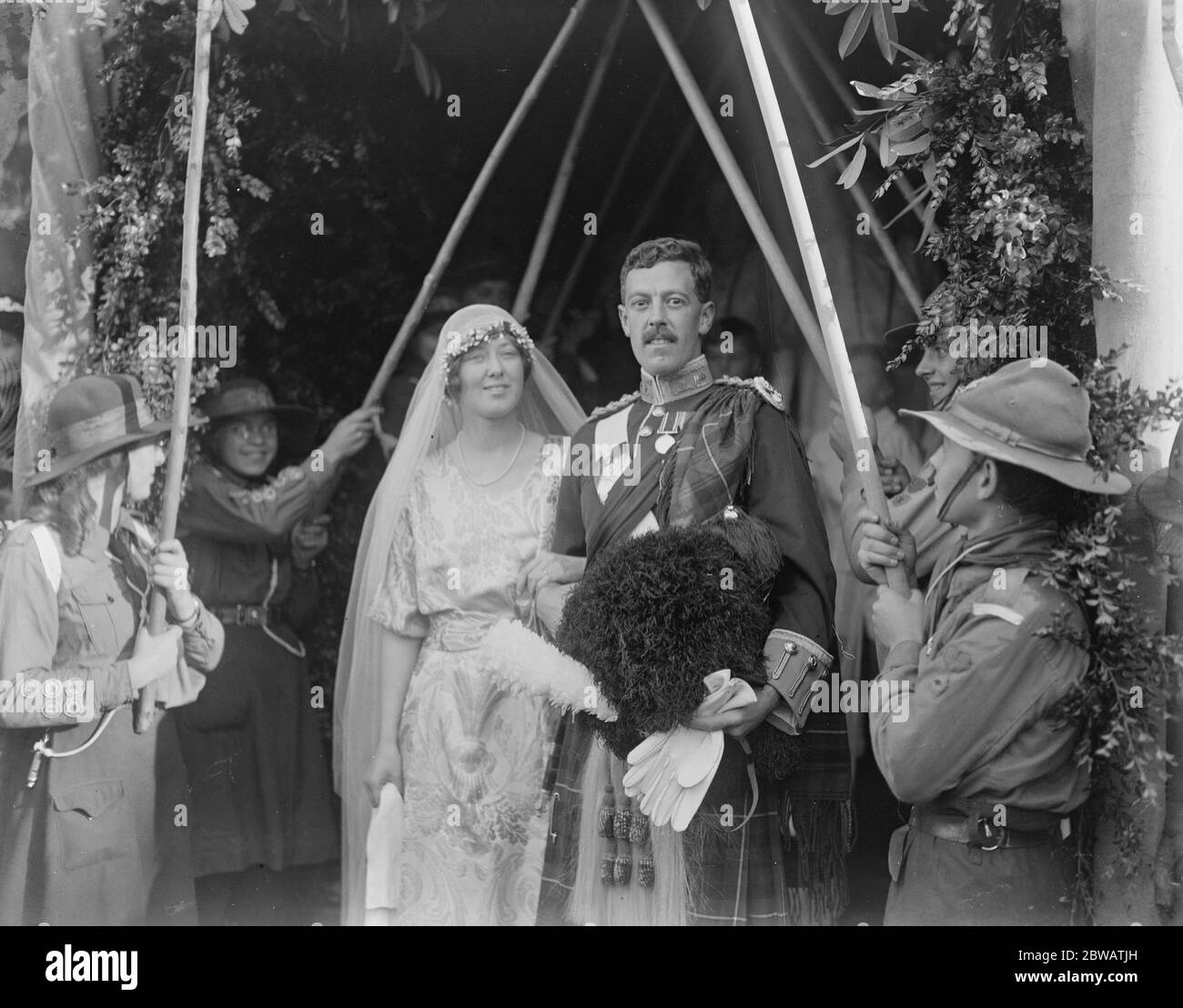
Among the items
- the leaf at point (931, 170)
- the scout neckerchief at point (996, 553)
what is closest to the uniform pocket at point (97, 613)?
the scout neckerchief at point (996, 553)

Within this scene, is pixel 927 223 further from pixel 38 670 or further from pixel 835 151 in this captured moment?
pixel 38 670

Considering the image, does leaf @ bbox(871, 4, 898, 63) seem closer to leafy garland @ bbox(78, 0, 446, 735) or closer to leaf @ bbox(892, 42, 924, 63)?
leaf @ bbox(892, 42, 924, 63)

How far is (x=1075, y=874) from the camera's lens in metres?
5.57

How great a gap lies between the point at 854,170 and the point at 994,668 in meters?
2.02

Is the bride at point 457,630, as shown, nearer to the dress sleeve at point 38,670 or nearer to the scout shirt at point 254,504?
the scout shirt at point 254,504

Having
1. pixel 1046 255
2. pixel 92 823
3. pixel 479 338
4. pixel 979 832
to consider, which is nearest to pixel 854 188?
pixel 1046 255

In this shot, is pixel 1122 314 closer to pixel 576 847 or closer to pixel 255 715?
pixel 576 847

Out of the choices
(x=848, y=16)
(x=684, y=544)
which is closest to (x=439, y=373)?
(x=684, y=544)

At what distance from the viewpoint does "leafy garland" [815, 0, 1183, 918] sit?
5539mm

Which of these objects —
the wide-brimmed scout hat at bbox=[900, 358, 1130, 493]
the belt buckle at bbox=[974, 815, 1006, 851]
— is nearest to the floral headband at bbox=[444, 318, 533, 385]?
the wide-brimmed scout hat at bbox=[900, 358, 1130, 493]

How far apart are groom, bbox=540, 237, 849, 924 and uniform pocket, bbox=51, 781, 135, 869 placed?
1.64 m

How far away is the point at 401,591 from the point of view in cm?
595

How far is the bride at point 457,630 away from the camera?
5.80 metres
